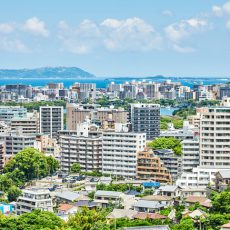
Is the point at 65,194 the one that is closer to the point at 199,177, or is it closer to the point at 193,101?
the point at 199,177

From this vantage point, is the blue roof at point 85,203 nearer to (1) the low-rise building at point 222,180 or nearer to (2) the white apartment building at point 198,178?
(2) the white apartment building at point 198,178

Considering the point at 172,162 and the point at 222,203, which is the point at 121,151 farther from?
the point at 222,203

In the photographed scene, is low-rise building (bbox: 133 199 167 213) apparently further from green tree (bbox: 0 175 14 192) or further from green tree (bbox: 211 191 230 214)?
green tree (bbox: 0 175 14 192)

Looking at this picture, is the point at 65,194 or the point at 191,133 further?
the point at 191,133

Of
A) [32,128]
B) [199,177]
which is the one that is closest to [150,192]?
[199,177]

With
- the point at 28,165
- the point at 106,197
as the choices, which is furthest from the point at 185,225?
the point at 28,165

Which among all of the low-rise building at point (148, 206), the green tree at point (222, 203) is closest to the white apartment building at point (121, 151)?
the low-rise building at point (148, 206)
